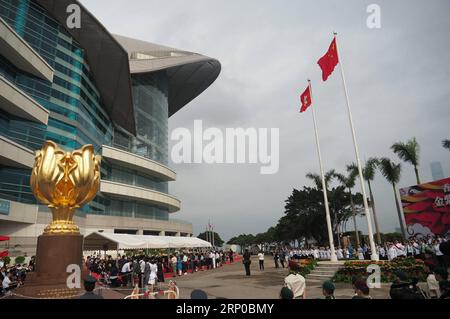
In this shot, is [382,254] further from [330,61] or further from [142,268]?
[142,268]

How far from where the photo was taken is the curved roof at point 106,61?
107ft

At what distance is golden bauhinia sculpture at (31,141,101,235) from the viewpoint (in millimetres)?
9492

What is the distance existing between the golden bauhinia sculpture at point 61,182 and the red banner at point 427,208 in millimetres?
25401

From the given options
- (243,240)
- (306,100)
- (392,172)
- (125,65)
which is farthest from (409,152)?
(243,240)

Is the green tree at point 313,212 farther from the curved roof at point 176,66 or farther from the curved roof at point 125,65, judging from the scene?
the curved roof at point 176,66

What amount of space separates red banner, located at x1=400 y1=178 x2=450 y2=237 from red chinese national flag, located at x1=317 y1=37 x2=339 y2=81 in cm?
1572

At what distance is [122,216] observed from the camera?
1523 inches

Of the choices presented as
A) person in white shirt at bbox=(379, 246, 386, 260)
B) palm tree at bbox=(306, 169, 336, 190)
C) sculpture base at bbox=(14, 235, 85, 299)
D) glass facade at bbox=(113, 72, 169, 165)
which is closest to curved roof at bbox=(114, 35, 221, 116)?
glass facade at bbox=(113, 72, 169, 165)

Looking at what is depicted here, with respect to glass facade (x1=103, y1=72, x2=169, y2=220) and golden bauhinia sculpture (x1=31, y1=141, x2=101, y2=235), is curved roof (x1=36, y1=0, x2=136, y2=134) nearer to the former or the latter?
glass facade (x1=103, y1=72, x2=169, y2=220)

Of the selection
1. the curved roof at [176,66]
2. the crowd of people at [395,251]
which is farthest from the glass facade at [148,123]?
the crowd of people at [395,251]
